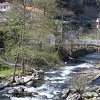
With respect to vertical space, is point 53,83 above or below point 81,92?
below

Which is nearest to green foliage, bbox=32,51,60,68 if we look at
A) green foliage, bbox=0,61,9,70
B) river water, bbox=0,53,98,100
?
river water, bbox=0,53,98,100

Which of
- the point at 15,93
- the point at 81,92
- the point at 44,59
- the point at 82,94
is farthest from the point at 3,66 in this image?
the point at 82,94

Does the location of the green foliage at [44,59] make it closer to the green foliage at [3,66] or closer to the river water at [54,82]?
the river water at [54,82]

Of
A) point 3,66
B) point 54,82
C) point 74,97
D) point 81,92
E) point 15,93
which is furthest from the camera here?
point 3,66

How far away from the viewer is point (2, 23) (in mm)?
45812

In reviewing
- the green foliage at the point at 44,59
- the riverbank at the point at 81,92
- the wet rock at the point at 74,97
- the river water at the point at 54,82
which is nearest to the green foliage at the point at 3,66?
the green foliage at the point at 44,59

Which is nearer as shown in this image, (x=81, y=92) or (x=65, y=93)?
(x=81, y=92)

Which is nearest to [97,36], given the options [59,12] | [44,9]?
[59,12]

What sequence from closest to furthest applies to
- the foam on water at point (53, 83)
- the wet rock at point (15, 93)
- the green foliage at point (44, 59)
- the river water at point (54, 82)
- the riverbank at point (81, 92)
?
the riverbank at point (81, 92) → the river water at point (54, 82) → the wet rock at point (15, 93) → the foam on water at point (53, 83) → the green foliage at point (44, 59)

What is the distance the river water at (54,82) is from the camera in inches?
1094

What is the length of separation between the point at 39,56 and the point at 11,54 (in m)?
2.91

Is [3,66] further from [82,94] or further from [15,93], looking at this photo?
[82,94]

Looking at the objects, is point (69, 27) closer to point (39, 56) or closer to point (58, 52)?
point (58, 52)

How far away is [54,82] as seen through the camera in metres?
32.9
